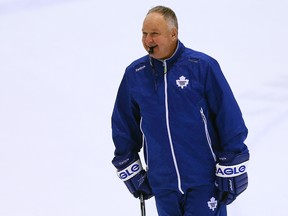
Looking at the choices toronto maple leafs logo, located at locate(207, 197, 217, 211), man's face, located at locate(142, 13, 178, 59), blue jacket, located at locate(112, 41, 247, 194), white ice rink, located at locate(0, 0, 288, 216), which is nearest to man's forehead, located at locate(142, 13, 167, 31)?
man's face, located at locate(142, 13, 178, 59)

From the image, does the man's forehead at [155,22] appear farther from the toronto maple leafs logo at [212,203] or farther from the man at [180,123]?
the toronto maple leafs logo at [212,203]

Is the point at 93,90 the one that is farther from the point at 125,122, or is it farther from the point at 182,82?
the point at 182,82

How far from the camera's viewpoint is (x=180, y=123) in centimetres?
222

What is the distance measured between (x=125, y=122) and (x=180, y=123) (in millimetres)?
254

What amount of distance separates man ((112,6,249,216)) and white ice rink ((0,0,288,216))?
72cm

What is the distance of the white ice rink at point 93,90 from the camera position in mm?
3219

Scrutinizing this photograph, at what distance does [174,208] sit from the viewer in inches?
93.4

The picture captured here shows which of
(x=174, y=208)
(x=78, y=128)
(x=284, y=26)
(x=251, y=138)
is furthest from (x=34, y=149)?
(x=284, y=26)

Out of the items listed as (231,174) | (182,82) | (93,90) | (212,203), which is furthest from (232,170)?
(93,90)

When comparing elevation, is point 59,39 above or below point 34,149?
above

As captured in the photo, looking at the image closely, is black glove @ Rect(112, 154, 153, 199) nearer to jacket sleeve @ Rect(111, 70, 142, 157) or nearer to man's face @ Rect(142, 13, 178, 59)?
jacket sleeve @ Rect(111, 70, 142, 157)

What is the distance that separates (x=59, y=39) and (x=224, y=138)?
9.46 feet

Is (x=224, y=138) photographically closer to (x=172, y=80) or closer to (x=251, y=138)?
(x=172, y=80)

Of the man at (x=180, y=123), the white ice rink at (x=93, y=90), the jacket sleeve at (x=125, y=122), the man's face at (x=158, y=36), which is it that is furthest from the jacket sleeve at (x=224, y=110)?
the white ice rink at (x=93, y=90)
